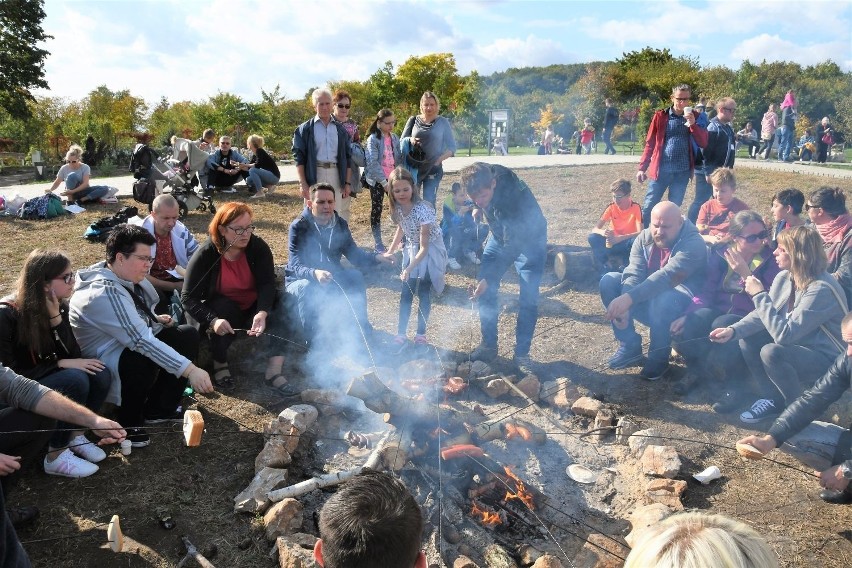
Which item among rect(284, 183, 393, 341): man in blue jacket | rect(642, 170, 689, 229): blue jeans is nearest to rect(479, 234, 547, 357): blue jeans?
rect(284, 183, 393, 341): man in blue jacket

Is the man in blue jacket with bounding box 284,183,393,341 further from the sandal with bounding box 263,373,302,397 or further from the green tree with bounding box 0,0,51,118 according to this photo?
the green tree with bounding box 0,0,51,118

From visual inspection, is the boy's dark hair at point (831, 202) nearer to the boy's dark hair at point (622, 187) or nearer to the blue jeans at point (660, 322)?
the blue jeans at point (660, 322)

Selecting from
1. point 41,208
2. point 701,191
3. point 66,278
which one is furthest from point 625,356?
point 41,208

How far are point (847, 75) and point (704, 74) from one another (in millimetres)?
8508

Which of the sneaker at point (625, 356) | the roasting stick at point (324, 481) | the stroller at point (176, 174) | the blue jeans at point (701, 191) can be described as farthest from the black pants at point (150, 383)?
the stroller at point (176, 174)

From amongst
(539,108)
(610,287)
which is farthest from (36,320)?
(539,108)

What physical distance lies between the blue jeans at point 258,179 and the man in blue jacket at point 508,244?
799 cm

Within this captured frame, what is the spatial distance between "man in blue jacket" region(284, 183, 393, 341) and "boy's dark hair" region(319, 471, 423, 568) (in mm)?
3306

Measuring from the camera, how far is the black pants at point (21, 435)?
10.3ft

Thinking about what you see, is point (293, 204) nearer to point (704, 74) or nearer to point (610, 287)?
point (610, 287)

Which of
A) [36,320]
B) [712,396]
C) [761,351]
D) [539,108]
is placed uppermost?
[539,108]

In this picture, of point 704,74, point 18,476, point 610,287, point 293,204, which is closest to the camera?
point 18,476

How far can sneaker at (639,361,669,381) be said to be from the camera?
16.1 feet

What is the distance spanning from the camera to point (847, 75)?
31344 mm
